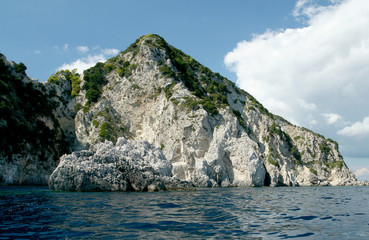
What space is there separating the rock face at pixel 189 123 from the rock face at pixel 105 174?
1642 centimetres

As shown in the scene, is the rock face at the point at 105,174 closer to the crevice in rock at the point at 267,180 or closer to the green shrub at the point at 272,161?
the crevice in rock at the point at 267,180

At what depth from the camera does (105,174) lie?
29047 mm

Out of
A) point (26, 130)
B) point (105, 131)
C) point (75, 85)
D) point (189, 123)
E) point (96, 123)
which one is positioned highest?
point (75, 85)

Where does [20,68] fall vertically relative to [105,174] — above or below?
above

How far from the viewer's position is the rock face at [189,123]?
52656 mm

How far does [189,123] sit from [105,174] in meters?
28.4

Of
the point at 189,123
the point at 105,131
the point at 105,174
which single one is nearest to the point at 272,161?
the point at 189,123

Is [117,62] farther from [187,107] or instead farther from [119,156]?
[119,156]

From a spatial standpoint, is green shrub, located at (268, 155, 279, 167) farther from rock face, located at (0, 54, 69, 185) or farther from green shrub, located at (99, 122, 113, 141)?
rock face, located at (0, 54, 69, 185)

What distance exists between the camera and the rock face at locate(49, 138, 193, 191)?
28.4 metres

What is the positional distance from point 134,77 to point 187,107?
19.7m

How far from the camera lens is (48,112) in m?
58.2

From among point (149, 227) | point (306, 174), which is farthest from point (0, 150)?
point (306, 174)

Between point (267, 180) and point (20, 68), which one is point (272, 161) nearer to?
point (267, 180)
